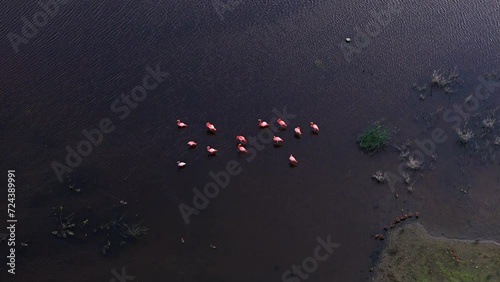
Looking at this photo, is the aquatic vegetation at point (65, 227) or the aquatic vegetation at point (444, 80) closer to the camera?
the aquatic vegetation at point (65, 227)

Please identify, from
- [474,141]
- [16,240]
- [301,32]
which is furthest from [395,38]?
[16,240]

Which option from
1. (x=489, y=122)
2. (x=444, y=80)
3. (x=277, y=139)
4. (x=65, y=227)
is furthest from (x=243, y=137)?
(x=489, y=122)

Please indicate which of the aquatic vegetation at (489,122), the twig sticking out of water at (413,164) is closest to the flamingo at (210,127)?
the twig sticking out of water at (413,164)

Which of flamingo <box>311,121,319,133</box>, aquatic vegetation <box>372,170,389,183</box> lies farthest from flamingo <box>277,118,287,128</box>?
aquatic vegetation <box>372,170,389,183</box>

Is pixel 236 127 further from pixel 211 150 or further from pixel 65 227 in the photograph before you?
pixel 65 227

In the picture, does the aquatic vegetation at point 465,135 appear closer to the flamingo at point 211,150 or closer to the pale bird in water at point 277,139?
the pale bird in water at point 277,139

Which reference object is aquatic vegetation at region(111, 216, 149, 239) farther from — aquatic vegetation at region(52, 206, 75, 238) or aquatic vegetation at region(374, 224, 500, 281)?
aquatic vegetation at region(374, 224, 500, 281)
